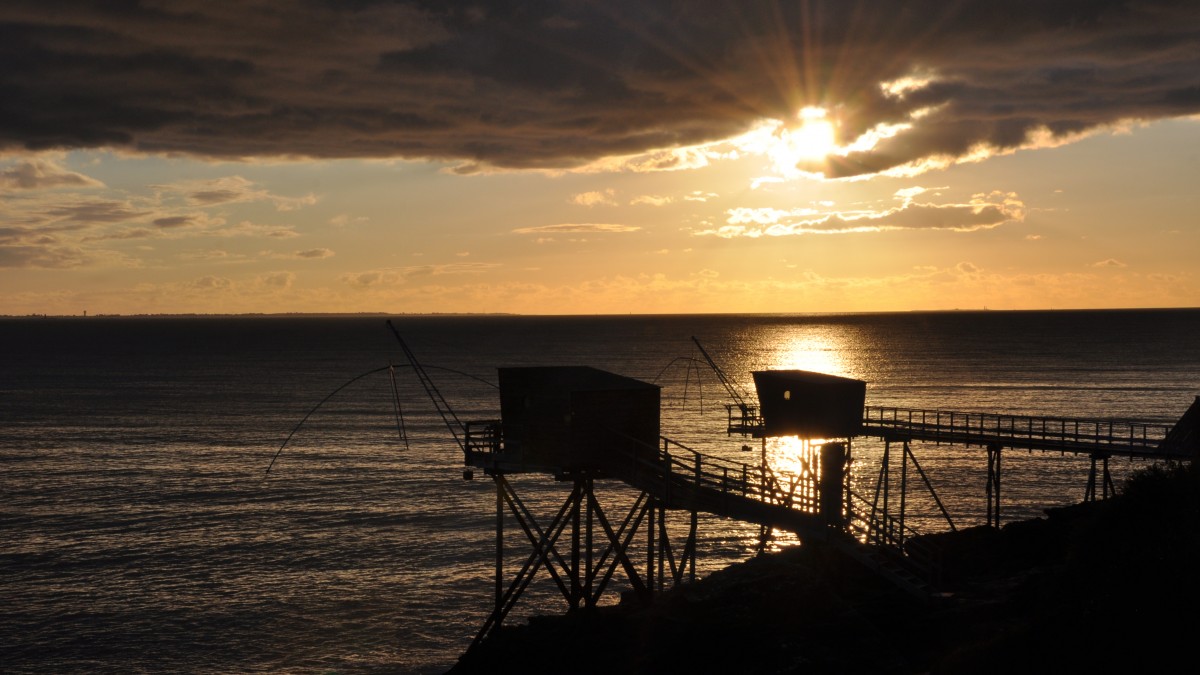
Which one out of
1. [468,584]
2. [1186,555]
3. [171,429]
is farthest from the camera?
[171,429]

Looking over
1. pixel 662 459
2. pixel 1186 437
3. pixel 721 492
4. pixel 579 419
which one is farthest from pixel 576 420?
pixel 1186 437

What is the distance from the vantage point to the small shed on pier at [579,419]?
3662 centimetres

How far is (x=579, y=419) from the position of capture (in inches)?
1439

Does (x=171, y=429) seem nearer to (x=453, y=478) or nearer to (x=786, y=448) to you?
(x=453, y=478)

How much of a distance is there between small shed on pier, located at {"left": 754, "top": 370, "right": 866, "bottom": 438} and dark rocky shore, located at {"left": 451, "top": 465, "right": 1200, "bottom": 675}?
867cm

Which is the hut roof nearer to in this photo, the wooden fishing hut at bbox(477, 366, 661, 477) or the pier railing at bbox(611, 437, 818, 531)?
the pier railing at bbox(611, 437, 818, 531)

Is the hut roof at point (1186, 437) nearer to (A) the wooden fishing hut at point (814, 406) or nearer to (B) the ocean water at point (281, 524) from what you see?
(A) the wooden fishing hut at point (814, 406)

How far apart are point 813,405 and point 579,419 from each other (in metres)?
14.1

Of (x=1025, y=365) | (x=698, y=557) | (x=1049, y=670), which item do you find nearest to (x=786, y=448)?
(x=698, y=557)

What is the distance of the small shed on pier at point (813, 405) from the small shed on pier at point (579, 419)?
413 inches

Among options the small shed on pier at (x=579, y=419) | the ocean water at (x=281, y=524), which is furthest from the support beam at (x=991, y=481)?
the small shed on pier at (x=579, y=419)

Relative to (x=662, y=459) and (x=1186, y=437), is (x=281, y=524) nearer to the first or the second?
(x=662, y=459)

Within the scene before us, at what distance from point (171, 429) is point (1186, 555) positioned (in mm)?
100922

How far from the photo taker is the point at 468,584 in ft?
159
